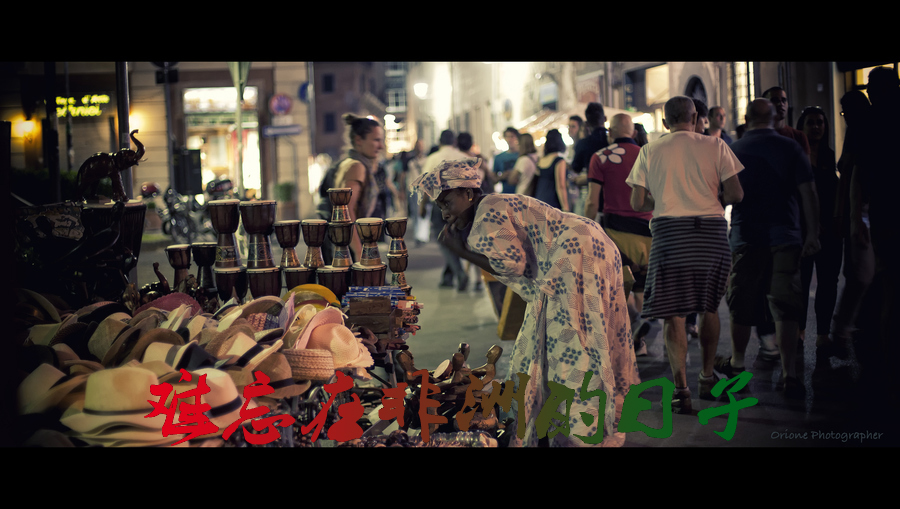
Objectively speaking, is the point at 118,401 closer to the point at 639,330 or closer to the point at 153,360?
the point at 153,360

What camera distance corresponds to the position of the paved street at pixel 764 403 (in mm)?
3869

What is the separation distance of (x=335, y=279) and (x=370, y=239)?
286 millimetres

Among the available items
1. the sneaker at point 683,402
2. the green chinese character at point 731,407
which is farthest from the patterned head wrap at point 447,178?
the sneaker at point 683,402

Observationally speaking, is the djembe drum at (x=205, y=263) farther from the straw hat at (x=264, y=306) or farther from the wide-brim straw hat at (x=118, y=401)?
the wide-brim straw hat at (x=118, y=401)

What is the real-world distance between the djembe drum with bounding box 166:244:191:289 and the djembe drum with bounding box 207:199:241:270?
0.64ft

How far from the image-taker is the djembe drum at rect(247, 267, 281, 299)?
4000mm

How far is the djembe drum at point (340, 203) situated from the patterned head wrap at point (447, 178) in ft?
2.79

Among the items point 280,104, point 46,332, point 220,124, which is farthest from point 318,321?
point 220,124

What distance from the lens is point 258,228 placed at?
13.2 feet

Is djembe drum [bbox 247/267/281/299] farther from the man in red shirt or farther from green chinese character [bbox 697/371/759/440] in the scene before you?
the man in red shirt

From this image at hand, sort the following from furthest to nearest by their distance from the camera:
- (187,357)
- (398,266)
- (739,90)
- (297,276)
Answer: (739,90)
(398,266)
(297,276)
(187,357)
